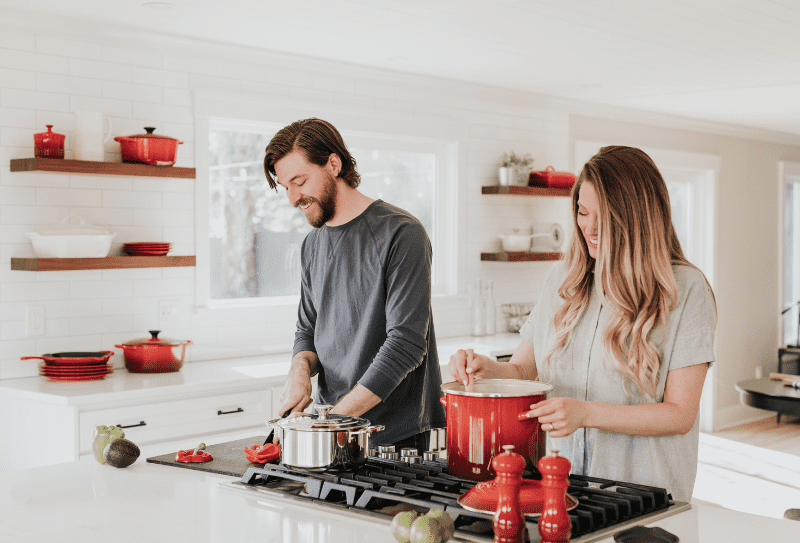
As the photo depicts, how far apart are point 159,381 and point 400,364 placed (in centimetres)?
175

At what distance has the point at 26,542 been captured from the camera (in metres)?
1.41

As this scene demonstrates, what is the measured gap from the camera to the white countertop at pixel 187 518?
1414 mm

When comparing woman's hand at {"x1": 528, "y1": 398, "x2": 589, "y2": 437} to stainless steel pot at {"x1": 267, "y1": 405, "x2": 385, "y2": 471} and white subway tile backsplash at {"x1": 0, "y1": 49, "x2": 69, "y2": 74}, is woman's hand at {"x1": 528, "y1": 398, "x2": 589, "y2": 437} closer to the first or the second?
stainless steel pot at {"x1": 267, "y1": 405, "x2": 385, "y2": 471}

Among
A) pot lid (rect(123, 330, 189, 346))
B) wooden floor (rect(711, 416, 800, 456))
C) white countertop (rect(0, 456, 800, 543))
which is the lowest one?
wooden floor (rect(711, 416, 800, 456))

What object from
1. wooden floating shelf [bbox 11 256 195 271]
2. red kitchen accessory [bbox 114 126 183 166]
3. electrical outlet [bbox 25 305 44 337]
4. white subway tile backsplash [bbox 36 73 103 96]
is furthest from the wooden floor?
white subway tile backsplash [bbox 36 73 103 96]

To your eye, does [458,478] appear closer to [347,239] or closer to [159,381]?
[347,239]

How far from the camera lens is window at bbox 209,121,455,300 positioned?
14.5 ft

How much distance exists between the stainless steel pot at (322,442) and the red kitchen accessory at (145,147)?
2.39 meters

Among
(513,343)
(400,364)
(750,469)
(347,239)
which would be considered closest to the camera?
(400,364)

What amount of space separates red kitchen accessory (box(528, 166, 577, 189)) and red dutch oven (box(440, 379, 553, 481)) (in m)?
4.08

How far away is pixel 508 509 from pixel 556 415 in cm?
32

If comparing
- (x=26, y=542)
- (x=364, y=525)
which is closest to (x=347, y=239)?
(x=364, y=525)

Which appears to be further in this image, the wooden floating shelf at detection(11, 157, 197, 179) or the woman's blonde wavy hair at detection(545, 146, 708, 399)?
the wooden floating shelf at detection(11, 157, 197, 179)

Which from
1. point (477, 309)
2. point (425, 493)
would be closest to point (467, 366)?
point (425, 493)
